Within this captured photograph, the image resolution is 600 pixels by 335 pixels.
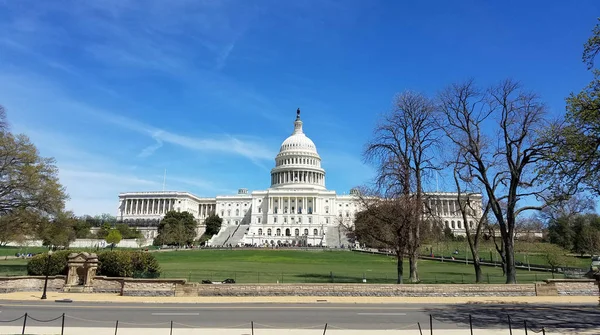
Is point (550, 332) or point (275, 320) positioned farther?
point (275, 320)

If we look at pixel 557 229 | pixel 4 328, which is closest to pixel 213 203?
pixel 557 229

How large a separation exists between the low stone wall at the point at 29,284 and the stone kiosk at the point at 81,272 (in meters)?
0.81

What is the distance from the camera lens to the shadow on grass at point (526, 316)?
16.0 m

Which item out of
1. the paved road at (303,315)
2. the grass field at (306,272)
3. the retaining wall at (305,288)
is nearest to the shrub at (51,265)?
the retaining wall at (305,288)

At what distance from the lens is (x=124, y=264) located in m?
27.9

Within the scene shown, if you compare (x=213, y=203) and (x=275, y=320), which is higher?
(x=213, y=203)

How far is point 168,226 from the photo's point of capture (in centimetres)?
10481

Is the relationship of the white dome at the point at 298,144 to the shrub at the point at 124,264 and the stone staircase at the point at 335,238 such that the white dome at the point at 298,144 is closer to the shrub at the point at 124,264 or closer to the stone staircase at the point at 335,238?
the stone staircase at the point at 335,238

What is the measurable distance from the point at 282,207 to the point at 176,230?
1796 inches

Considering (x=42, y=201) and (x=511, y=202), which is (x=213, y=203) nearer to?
(x=42, y=201)

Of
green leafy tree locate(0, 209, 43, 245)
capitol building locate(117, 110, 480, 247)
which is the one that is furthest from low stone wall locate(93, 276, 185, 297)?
capitol building locate(117, 110, 480, 247)

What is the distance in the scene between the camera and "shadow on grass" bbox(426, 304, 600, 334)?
1602 cm

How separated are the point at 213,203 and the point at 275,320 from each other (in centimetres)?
16179

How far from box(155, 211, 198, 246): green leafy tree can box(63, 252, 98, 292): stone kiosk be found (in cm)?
7600
